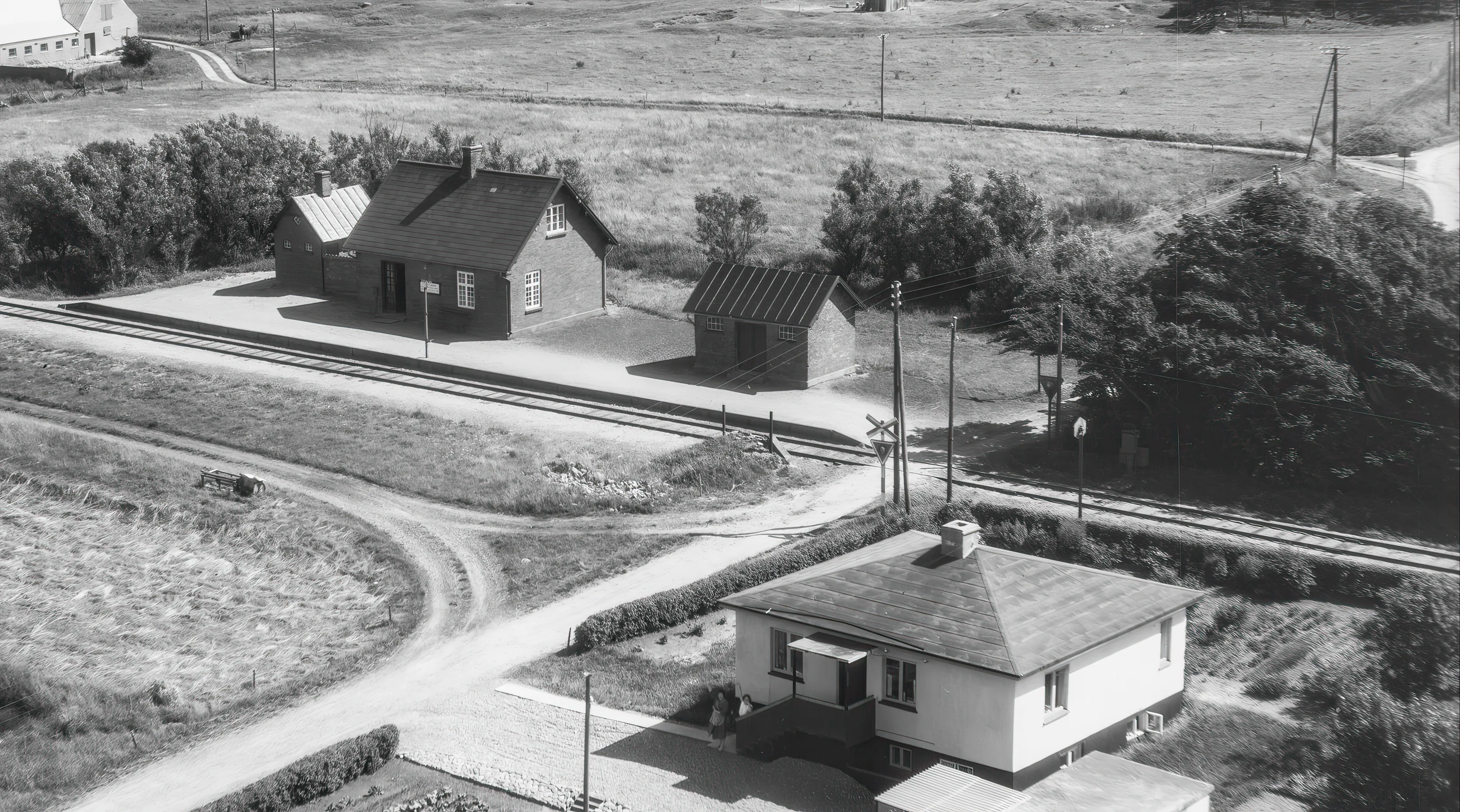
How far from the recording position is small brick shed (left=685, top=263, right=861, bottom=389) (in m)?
46.1

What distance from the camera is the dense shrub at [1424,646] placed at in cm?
2389

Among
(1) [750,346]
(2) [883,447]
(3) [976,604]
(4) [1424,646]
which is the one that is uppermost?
(1) [750,346]

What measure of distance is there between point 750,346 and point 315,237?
19.0 meters

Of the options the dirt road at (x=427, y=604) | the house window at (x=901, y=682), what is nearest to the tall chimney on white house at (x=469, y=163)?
the dirt road at (x=427, y=604)

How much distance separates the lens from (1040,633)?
85.0 ft

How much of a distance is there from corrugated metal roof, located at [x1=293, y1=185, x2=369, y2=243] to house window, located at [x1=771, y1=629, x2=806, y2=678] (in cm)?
3351

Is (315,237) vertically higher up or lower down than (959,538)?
higher up

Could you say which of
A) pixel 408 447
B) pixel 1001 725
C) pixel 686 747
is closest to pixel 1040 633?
pixel 1001 725

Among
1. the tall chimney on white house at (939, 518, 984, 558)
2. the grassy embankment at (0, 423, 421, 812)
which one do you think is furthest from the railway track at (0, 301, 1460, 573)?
the tall chimney on white house at (939, 518, 984, 558)

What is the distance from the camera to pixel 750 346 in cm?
4722

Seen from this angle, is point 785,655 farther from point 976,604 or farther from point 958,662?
point 958,662

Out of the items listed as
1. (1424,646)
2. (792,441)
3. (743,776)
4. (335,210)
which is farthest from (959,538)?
(335,210)

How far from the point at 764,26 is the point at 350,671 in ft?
323

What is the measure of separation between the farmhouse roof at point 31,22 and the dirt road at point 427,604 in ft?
226
